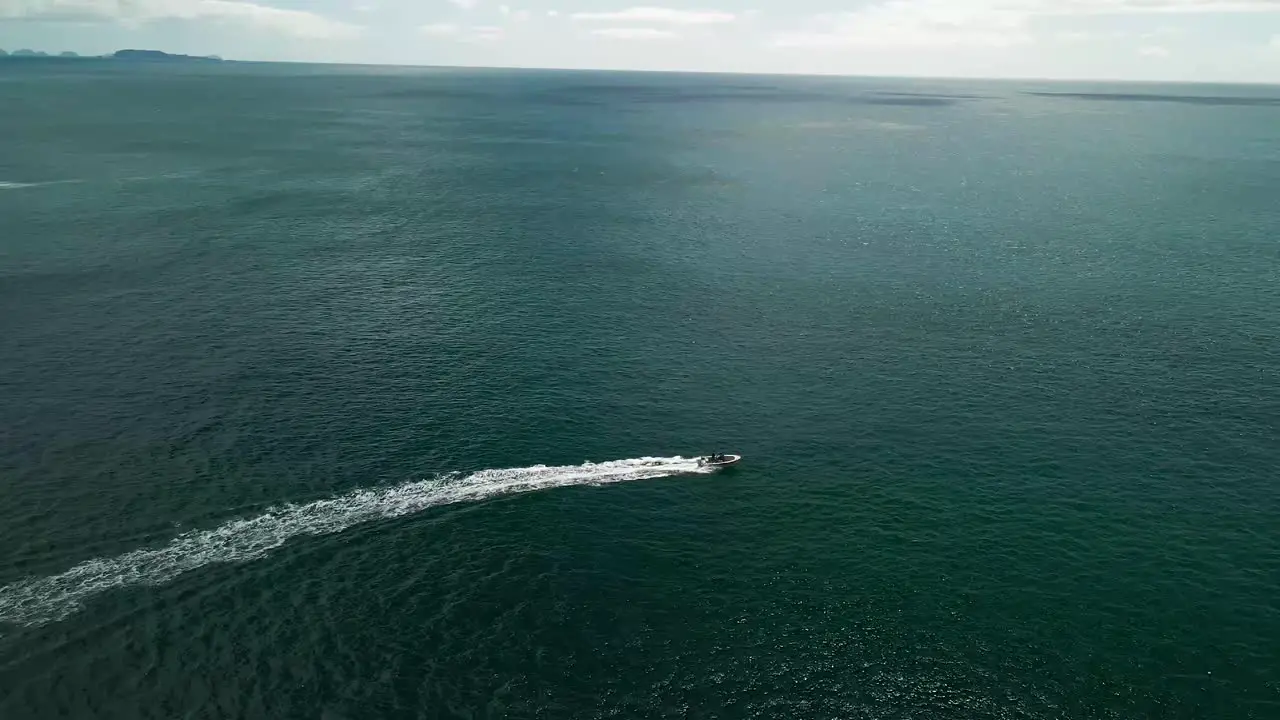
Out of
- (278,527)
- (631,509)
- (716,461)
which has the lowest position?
(278,527)

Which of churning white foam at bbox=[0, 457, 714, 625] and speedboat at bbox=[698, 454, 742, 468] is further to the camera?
speedboat at bbox=[698, 454, 742, 468]

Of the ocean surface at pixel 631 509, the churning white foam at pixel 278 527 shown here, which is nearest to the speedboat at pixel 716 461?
the churning white foam at pixel 278 527

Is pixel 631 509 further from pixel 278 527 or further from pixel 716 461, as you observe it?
pixel 278 527

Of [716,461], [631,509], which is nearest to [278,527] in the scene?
[631,509]

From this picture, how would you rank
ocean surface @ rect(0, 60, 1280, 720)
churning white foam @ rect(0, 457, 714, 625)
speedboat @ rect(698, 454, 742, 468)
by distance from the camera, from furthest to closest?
speedboat @ rect(698, 454, 742, 468) < churning white foam @ rect(0, 457, 714, 625) < ocean surface @ rect(0, 60, 1280, 720)

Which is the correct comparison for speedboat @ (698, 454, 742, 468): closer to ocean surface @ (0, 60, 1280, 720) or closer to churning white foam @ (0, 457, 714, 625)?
churning white foam @ (0, 457, 714, 625)

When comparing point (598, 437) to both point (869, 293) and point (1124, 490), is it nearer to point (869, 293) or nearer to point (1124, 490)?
point (1124, 490)

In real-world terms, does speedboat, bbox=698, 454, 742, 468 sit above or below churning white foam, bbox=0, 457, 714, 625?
above

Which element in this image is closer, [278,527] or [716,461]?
[278,527]

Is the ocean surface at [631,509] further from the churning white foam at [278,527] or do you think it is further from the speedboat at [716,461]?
the speedboat at [716,461]

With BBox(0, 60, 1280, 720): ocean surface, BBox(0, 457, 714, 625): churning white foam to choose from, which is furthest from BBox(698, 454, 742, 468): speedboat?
BBox(0, 60, 1280, 720): ocean surface
